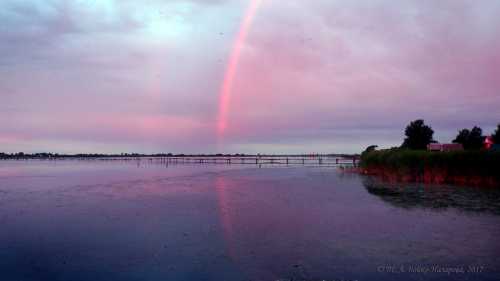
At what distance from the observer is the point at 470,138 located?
Result: 288ft

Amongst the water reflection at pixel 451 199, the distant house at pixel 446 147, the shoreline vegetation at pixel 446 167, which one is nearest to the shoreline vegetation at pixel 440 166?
the shoreline vegetation at pixel 446 167

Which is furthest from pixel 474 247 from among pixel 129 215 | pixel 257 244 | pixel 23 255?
pixel 129 215

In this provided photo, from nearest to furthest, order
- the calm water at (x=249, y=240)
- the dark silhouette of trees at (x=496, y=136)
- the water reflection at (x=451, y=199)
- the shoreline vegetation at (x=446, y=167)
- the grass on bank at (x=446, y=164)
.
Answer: the calm water at (x=249, y=240)
the water reflection at (x=451, y=199)
the grass on bank at (x=446, y=164)
the shoreline vegetation at (x=446, y=167)
the dark silhouette of trees at (x=496, y=136)

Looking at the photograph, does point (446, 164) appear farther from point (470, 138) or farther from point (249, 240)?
point (470, 138)

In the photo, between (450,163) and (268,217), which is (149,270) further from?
(450,163)

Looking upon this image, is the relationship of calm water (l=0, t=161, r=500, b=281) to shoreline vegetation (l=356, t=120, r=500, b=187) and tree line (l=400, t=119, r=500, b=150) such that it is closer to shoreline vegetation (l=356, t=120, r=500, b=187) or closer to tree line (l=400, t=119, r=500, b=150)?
shoreline vegetation (l=356, t=120, r=500, b=187)

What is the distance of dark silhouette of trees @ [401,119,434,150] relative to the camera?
86381mm

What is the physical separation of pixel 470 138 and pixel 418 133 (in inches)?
414

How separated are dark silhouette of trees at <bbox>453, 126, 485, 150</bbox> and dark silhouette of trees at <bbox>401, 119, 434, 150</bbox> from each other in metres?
6.51

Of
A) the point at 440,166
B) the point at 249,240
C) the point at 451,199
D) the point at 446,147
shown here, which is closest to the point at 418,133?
the point at 446,147

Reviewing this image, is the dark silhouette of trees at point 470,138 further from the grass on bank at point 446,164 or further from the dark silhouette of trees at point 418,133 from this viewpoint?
the grass on bank at point 446,164

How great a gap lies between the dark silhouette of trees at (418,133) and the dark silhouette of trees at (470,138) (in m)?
6.51

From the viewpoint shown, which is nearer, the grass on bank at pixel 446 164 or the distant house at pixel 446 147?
the grass on bank at pixel 446 164

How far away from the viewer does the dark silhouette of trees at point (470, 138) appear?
82.6 m
